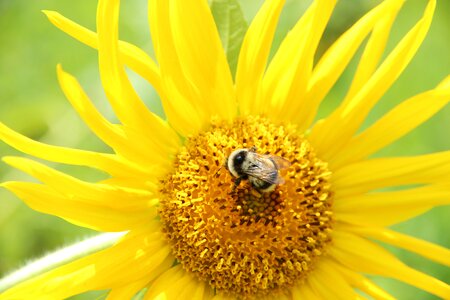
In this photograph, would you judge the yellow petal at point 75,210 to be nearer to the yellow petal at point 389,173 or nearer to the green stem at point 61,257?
the green stem at point 61,257

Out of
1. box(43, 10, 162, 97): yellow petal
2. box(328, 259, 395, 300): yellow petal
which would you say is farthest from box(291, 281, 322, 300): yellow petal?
box(43, 10, 162, 97): yellow petal

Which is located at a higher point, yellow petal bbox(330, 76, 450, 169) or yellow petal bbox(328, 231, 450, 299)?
yellow petal bbox(330, 76, 450, 169)

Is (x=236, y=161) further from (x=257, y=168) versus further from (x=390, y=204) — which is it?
(x=390, y=204)

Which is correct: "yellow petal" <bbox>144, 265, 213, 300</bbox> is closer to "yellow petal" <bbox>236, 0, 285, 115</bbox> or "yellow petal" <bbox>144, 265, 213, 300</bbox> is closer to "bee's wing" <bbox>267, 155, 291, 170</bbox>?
"bee's wing" <bbox>267, 155, 291, 170</bbox>

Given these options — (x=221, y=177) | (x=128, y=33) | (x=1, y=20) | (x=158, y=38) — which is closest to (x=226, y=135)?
(x=221, y=177)

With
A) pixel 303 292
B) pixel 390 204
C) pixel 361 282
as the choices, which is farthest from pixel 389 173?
pixel 303 292

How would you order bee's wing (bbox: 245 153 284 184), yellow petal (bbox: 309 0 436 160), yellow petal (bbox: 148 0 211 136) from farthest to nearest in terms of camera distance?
yellow petal (bbox: 309 0 436 160) < yellow petal (bbox: 148 0 211 136) < bee's wing (bbox: 245 153 284 184)
